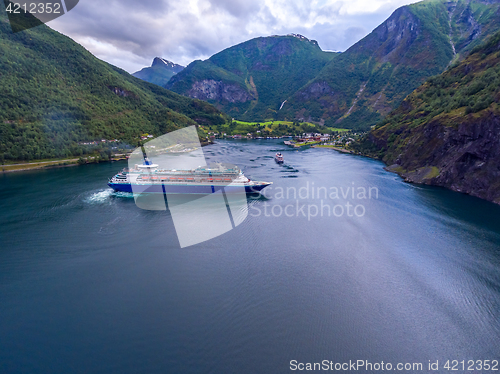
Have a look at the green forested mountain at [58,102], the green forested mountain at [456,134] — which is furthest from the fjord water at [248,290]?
the green forested mountain at [58,102]

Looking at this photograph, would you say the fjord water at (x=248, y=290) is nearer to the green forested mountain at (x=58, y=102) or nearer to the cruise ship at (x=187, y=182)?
the cruise ship at (x=187, y=182)

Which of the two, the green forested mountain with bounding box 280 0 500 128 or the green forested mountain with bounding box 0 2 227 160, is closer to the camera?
the green forested mountain with bounding box 0 2 227 160

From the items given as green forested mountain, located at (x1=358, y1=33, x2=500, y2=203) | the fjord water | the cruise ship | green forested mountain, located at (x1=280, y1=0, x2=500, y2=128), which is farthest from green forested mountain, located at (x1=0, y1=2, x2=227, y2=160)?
green forested mountain, located at (x1=280, y1=0, x2=500, y2=128)

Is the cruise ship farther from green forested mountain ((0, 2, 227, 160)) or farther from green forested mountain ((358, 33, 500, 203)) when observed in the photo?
green forested mountain ((0, 2, 227, 160))

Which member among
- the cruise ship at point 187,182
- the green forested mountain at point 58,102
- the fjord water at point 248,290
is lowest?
the fjord water at point 248,290

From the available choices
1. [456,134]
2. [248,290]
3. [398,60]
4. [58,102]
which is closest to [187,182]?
[248,290]

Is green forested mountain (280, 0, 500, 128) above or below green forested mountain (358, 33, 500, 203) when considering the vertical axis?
above

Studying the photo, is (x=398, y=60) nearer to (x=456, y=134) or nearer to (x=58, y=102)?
(x=456, y=134)

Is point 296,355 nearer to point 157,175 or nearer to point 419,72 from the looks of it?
point 157,175
